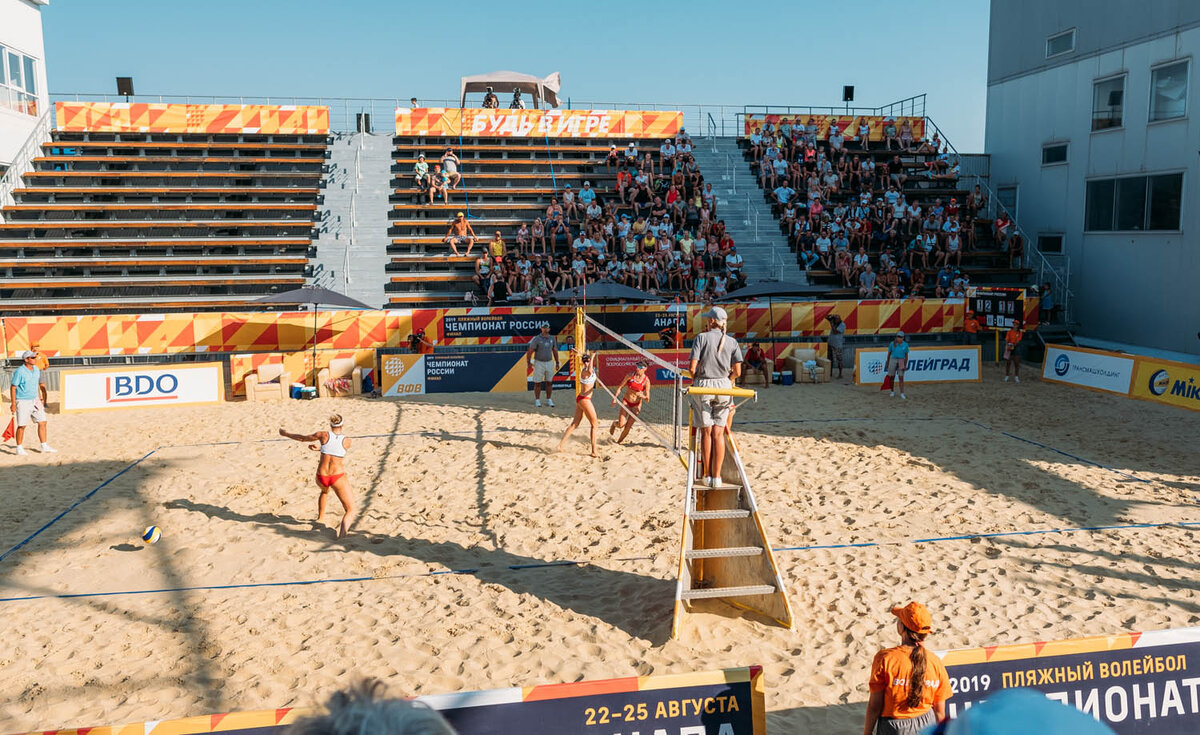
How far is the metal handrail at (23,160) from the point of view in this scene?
2497 centimetres

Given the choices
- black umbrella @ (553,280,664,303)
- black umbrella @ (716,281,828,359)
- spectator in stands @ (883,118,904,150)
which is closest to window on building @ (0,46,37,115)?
black umbrella @ (553,280,664,303)

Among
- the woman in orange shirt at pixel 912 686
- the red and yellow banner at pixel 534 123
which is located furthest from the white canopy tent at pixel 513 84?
the woman in orange shirt at pixel 912 686

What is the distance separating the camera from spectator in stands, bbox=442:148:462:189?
88.5 ft

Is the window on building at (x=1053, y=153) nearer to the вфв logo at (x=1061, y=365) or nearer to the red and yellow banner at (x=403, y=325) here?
the red and yellow banner at (x=403, y=325)

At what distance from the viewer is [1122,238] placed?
76.2ft

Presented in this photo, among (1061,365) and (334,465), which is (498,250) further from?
(334,465)

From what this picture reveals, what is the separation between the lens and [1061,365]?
62.7 feet

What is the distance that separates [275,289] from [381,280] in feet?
9.61

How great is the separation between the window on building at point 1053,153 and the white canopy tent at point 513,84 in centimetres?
1770

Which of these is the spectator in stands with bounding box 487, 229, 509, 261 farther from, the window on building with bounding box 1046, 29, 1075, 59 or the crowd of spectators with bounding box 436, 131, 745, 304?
the window on building with bounding box 1046, 29, 1075, 59

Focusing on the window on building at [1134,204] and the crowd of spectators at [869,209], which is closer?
the window on building at [1134,204]

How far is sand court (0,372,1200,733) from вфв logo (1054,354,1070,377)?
5130mm

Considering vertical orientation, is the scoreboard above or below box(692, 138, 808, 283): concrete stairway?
below

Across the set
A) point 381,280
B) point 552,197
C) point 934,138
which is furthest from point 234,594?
point 934,138
